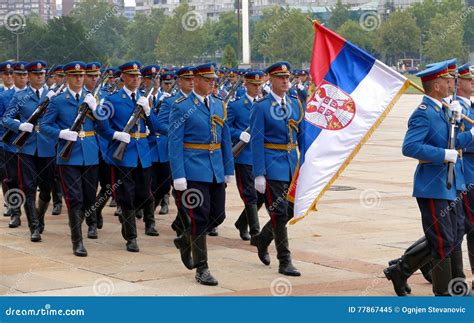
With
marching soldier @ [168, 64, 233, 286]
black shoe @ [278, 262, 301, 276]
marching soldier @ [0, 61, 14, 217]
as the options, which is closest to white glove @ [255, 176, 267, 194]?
marching soldier @ [168, 64, 233, 286]

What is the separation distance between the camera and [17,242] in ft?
38.1

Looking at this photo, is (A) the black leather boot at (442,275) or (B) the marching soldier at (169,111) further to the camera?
(B) the marching soldier at (169,111)

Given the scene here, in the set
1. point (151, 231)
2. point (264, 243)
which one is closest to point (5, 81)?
point (151, 231)

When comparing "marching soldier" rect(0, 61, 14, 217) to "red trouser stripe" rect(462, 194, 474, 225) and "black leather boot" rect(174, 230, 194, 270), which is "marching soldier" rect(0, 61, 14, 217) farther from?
"red trouser stripe" rect(462, 194, 474, 225)

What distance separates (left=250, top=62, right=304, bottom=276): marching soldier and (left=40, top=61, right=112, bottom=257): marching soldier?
6.63 ft

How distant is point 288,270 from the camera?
9.63m

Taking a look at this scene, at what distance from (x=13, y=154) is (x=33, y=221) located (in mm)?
1150

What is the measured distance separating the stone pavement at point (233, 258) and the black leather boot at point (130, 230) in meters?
0.12

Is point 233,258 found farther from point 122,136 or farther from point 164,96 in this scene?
point 164,96

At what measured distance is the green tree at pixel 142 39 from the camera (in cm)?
8288

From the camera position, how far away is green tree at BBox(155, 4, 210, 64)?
77.8m

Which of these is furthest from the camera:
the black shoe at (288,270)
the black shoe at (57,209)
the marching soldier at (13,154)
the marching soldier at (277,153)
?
the black shoe at (57,209)

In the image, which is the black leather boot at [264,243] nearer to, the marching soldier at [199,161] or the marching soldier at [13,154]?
the marching soldier at [199,161]

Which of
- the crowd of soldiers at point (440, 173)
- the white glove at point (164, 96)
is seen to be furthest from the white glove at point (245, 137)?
the crowd of soldiers at point (440, 173)
